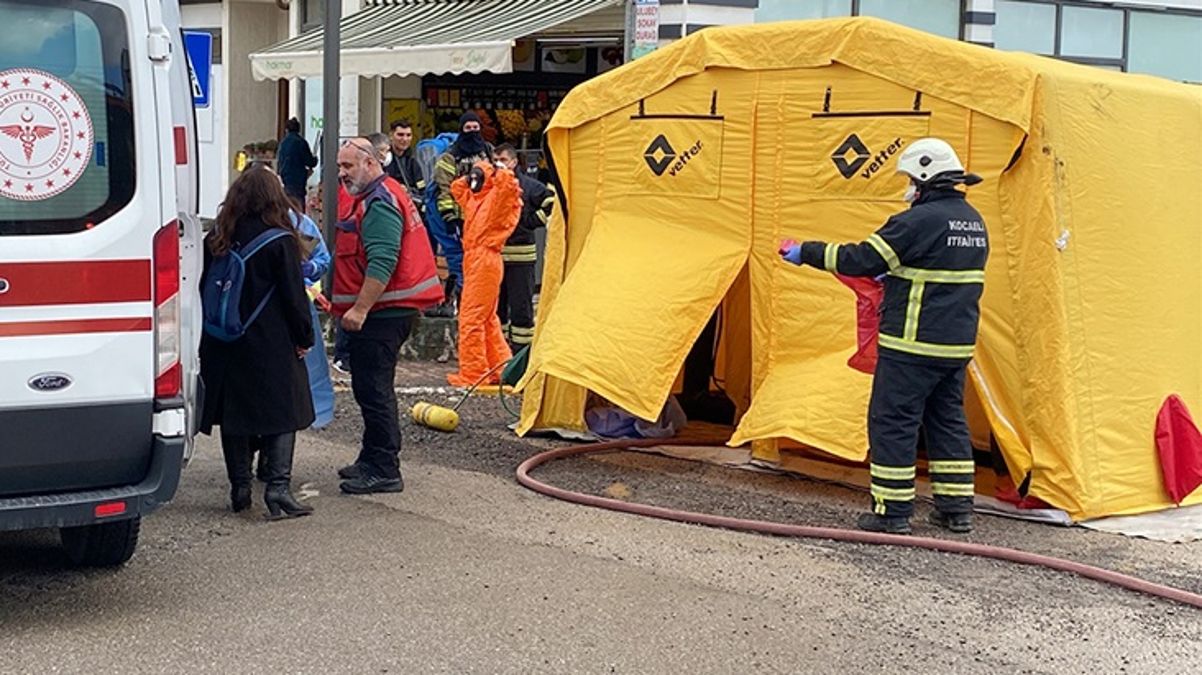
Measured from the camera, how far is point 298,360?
7137mm

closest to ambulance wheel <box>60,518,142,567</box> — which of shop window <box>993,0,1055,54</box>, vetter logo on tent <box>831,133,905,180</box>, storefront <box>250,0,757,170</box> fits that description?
vetter logo on tent <box>831,133,905,180</box>

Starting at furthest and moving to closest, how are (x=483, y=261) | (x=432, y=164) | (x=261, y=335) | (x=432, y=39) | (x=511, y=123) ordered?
(x=511, y=123)
(x=432, y=39)
(x=432, y=164)
(x=483, y=261)
(x=261, y=335)

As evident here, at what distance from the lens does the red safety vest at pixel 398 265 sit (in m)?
7.65

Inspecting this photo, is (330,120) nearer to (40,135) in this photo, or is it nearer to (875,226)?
(875,226)

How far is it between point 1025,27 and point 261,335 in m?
13.0

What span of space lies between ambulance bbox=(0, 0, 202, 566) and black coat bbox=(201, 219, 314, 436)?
50.3 inches

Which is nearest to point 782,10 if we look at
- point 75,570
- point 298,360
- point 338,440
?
point 338,440

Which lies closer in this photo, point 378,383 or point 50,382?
point 50,382

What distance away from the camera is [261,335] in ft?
22.9

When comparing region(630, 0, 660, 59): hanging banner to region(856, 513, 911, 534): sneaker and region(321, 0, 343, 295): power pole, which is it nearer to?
region(321, 0, 343, 295): power pole

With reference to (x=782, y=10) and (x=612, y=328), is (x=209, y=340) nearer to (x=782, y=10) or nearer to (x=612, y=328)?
(x=612, y=328)

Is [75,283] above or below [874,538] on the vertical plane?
above

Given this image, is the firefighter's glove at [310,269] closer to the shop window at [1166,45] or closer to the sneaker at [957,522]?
the sneaker at [957,522]

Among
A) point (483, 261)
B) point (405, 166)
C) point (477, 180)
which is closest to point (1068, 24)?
point (405, 166)
